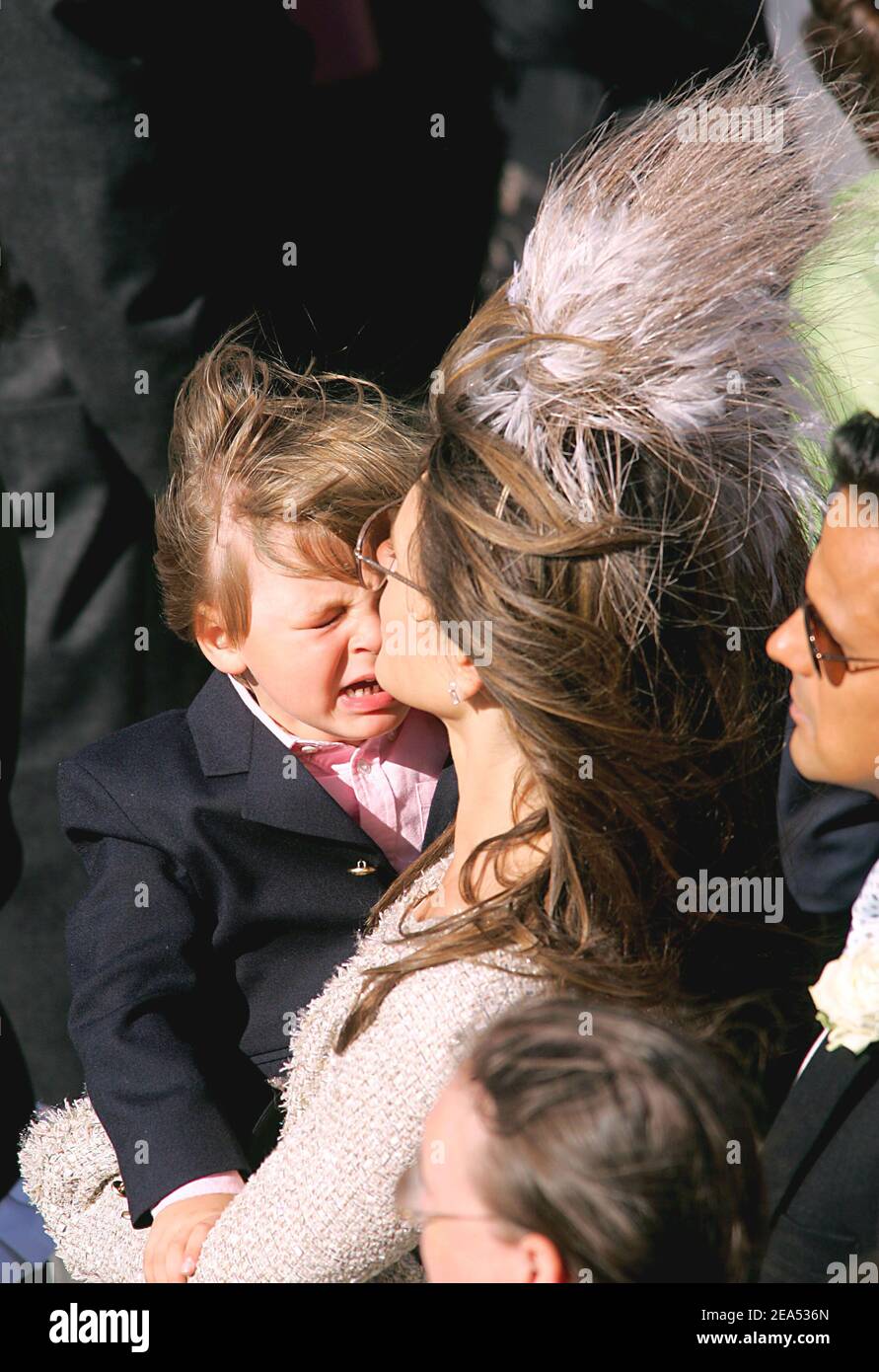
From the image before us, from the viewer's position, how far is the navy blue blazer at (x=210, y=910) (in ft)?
6.20

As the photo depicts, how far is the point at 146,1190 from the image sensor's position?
1786 millimetres

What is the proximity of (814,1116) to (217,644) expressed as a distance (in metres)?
1.09

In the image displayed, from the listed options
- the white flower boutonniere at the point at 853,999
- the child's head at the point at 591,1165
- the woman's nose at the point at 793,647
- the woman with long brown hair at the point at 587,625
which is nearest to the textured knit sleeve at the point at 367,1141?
the woman with long brown hair at the point at 587,625

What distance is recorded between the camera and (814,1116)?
1532 mm

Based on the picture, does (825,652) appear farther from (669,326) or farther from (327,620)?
(327,620)

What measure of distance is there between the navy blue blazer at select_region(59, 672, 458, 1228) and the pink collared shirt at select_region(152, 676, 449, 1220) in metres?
0.05

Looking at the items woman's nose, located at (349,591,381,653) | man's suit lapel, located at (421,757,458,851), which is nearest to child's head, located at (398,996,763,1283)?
man's suit lapel, located at (421,757,458,851)

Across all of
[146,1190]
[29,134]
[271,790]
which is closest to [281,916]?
[271,790]

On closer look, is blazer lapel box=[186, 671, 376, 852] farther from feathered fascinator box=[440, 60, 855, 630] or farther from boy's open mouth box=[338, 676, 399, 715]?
feathered fascinator box=[440, 60, 855, 630]

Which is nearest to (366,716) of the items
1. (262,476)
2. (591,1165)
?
(262,476)

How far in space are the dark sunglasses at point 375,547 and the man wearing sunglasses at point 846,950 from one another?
514 mm

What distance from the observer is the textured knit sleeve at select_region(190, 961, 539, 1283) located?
1438 millimetres

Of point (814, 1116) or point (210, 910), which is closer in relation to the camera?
point (814, 1116)
